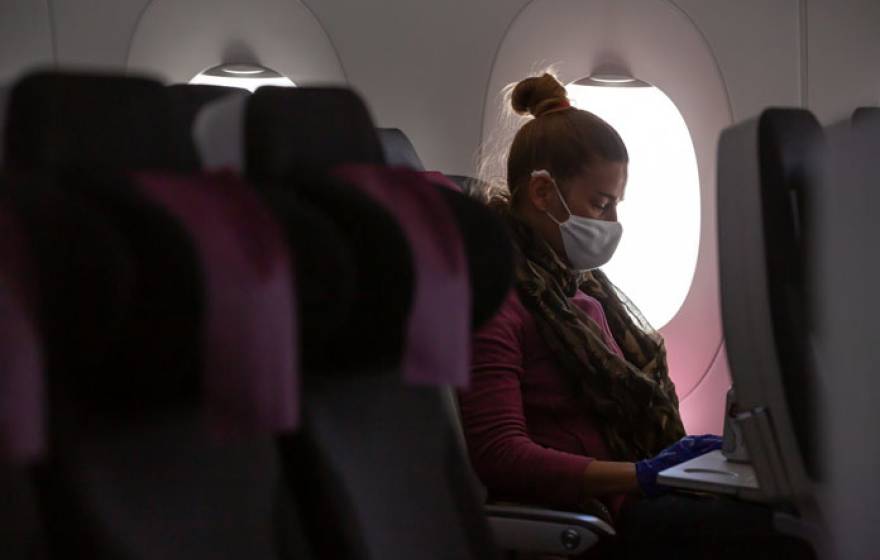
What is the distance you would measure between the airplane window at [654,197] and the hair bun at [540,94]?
1.14 metres

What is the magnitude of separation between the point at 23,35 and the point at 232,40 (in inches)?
22.4

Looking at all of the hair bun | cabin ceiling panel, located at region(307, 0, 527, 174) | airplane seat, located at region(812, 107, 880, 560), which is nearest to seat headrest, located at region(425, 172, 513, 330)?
airplane seat, located at region(812, 107, 880, 560)

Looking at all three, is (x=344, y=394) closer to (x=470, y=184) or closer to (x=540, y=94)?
(x=470, y=184)

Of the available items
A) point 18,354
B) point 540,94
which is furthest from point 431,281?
point 540,94

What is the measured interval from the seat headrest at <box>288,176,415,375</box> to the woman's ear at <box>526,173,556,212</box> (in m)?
1.54

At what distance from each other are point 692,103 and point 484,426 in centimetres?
189

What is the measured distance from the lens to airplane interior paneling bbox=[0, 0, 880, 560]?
1005 mm

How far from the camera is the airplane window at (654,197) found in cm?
407

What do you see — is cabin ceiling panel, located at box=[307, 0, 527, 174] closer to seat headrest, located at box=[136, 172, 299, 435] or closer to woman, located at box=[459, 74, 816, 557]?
woman, located at box=[459, 74, 816, 557]

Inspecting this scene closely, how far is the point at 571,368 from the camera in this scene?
8.42ft

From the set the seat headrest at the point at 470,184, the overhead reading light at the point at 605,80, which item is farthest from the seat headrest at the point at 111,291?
the overhead reading light at the point at 605,80

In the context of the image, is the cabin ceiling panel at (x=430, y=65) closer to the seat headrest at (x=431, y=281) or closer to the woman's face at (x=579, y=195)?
the woman's face at (x=579, y=195)

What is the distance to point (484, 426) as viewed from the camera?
8.11ft

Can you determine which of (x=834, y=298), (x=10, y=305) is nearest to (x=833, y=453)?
(x=834, y=298)
